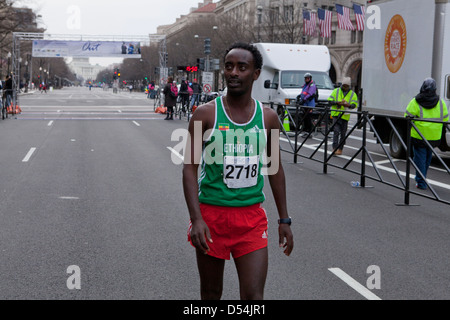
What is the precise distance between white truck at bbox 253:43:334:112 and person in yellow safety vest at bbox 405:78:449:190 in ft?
45.3

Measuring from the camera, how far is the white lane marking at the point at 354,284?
524 cm

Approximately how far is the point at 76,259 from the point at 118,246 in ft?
2.12

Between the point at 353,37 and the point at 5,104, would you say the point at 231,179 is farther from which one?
the point at 353,37

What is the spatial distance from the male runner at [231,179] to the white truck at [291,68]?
2088cm

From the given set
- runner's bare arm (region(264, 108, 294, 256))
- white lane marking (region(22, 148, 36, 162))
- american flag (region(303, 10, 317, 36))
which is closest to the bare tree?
american flag (region(303, 10, 317, 36))

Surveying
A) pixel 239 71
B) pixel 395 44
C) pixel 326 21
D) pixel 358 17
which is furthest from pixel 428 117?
pixel 326 21

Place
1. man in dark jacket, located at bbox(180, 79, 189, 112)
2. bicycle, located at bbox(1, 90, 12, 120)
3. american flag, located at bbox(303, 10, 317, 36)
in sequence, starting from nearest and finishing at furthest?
bicycle, located at bbox(1, 90, 12, 120), man in dark jacket, located at bbox(180, 79, 189, 112), american flag, located at bbox(303, 10, 317, 36)

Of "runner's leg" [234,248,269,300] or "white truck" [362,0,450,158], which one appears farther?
"white truck" [362,0,450,158]

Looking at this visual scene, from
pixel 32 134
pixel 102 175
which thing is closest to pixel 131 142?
pixel 32 134

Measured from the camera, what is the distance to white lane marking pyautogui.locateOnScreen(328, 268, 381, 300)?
5239 millimetres

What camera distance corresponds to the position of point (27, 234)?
739 cm

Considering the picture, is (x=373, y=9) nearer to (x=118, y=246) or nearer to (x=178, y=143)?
(x=178, y=143)

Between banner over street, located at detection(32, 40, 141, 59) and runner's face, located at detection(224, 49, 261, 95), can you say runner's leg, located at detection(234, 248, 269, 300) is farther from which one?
banner over street, located at detection(32, 40, 141, 59)
